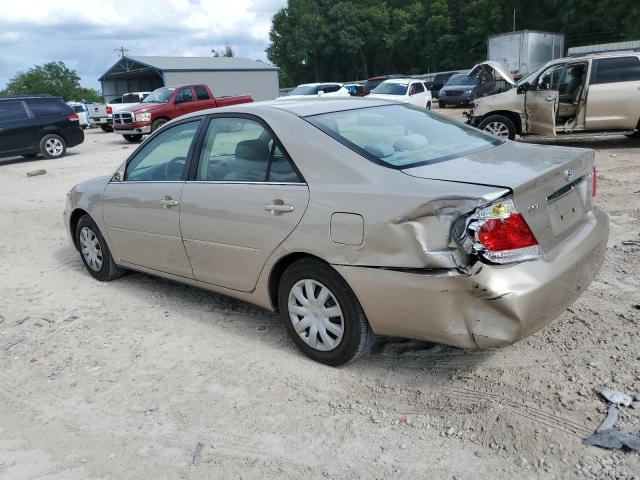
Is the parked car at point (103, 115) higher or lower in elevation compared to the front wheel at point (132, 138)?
higher

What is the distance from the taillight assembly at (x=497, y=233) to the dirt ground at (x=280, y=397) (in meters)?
0.84

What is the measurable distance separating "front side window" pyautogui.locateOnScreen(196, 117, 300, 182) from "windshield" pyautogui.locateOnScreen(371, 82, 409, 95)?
59.3 feet

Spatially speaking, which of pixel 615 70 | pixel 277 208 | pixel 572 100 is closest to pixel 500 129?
pixel 572 100

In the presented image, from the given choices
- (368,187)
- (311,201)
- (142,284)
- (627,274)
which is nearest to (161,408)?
(311,201)

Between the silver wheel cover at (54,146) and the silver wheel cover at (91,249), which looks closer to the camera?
the silver wheel cover at (91,249)

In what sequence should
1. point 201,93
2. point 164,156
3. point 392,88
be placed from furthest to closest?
point 392,88, point 201,93, point 164,156

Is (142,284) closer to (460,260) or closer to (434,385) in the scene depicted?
(434,385)

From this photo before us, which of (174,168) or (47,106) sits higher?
(47,106)

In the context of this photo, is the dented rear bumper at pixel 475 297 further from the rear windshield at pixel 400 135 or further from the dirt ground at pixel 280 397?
the rear windshield at pixel 400 135

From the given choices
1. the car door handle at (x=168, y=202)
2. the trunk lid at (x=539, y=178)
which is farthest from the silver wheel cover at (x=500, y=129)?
the car door handle at (x=168, y=202)

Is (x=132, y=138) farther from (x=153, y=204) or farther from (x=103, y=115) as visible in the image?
(x=153, y=204)

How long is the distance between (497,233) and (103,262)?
12.8 feet

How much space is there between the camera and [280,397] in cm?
329

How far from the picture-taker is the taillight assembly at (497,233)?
2.76 m
